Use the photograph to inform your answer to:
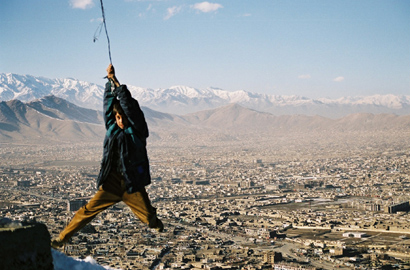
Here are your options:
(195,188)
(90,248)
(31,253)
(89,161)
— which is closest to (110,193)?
(31,253)

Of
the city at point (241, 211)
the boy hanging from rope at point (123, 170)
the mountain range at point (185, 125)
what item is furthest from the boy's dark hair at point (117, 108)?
the mountain range at point (185, 125)

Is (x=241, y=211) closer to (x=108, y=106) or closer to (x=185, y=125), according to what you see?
(x=108, y=106)

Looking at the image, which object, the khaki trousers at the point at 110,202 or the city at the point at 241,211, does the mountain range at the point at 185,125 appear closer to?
the city at the point at 241,211

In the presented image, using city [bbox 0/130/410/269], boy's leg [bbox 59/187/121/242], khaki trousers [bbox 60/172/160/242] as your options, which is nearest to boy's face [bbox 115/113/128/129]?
khaki trousers [bbox 60/172/160/242]

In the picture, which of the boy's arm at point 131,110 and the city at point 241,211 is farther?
the city at point 241,211

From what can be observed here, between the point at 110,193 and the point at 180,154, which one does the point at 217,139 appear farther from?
the point at 110,193

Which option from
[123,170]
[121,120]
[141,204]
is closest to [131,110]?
[121,120]

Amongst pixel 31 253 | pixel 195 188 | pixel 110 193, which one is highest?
pixel 110 193
